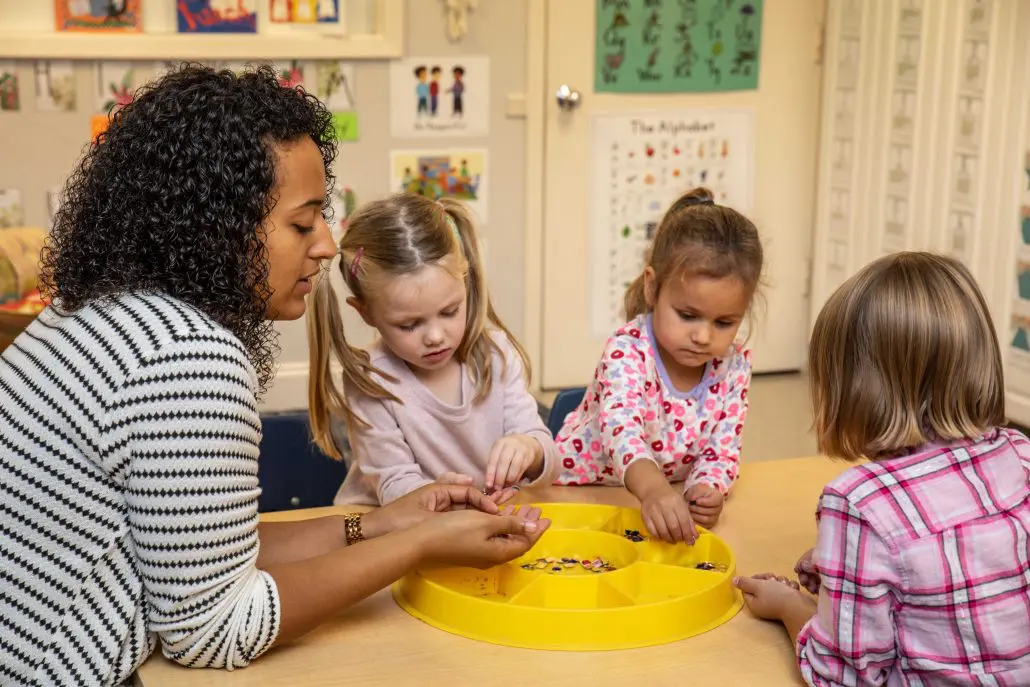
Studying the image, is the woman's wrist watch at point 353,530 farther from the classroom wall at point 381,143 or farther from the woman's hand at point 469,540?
the classroom wall at point 381,143

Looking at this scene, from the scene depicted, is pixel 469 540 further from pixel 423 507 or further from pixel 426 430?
pixel 426 430

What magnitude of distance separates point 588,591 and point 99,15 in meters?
2.75

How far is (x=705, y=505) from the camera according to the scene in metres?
1.65

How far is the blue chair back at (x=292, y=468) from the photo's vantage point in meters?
2.03

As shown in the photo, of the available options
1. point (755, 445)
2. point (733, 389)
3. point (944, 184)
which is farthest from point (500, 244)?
point (733, 389)

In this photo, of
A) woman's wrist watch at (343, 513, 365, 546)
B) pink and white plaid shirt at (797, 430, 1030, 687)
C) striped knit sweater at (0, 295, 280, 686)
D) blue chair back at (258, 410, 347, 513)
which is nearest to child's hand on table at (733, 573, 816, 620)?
pink and white plaid shirt at (797, 430, 1030, 687)

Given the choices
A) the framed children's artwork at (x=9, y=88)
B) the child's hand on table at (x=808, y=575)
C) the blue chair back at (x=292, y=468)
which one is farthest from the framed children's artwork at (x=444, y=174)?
the child's hand on table at (x=808, y=575)

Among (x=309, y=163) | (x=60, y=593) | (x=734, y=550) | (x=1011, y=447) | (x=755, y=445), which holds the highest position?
(x=309, y=163)

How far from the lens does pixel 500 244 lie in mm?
4020

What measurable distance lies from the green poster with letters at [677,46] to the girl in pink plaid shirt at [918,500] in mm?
2817

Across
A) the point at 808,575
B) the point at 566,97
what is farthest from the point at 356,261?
the point at 566,97

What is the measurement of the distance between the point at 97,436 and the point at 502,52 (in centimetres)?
290

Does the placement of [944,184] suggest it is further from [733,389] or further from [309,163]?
[309,163]

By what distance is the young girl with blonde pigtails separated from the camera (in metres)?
1.76
